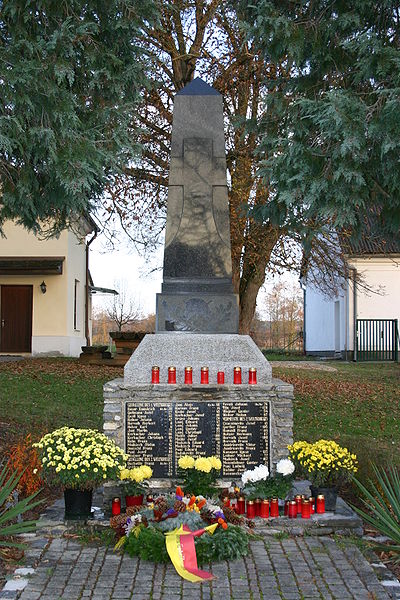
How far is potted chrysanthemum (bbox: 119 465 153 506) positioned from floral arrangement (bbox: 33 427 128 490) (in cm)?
16

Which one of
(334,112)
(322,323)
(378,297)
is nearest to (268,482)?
(334,112)

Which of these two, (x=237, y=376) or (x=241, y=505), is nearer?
(x=241, y=505)

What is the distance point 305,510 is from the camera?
5406 millimetres

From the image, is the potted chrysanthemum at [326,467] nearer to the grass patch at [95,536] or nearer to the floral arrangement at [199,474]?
the floral arrangement at [199,474]

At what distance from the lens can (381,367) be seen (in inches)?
730

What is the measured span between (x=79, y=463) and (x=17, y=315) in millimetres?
17008

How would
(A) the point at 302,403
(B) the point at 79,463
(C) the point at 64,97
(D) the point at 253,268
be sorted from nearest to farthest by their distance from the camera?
(B) the point at 79,463 < (C) the point at 64,97 < (A) the point at 302,403 < (D) the point at 253,268

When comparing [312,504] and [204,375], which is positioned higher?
[204,375]

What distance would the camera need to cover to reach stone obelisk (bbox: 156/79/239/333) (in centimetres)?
674

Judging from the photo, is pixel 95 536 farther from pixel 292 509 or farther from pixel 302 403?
pixel 302 403

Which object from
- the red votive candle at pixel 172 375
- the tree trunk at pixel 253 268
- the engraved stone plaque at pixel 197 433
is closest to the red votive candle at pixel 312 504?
the engraved stone plaque at pixel 197 433

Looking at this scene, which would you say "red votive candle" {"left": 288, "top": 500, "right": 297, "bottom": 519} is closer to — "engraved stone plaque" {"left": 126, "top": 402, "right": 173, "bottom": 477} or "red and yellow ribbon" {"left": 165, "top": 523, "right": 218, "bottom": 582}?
"red and yellow ribbon" {"left": 165, "top": 523, "right": 218, "bottom": 582}

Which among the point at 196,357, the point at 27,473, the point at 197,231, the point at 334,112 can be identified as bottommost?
the point at 27,473

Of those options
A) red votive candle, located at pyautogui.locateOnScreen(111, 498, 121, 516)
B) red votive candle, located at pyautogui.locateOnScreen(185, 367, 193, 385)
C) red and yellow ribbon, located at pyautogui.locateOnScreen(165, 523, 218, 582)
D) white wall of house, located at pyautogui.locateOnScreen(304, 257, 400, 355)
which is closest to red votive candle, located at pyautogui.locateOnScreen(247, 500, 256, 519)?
red and yellow ribbon, located at pyautogui.locateOnScreen(165, 523, 218, 582)
